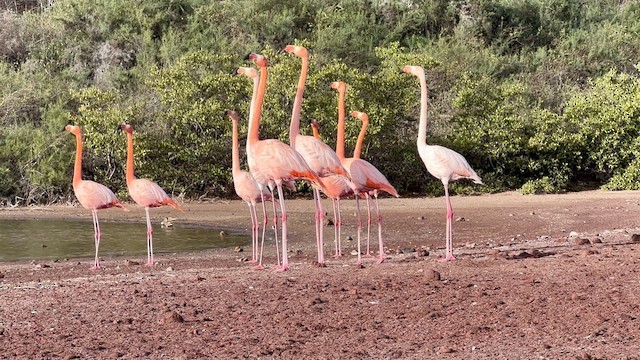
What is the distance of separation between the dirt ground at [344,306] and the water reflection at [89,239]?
149cm

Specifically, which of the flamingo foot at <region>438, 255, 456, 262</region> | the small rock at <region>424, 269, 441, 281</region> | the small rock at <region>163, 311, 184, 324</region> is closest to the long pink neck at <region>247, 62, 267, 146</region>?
the flamingo foot at <region>438, 255, 456, 262</region>

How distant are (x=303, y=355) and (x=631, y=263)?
4413mm

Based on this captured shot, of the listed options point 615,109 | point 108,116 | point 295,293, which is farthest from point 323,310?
point 615,109

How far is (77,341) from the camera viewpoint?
6.68 meters

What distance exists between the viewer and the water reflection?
14062mm

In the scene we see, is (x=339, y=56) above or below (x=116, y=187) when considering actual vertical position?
above

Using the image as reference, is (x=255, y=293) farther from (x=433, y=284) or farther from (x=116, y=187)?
(x=116, y=187)

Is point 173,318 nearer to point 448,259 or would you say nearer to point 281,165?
point 281,165

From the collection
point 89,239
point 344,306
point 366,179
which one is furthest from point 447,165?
point 89,239

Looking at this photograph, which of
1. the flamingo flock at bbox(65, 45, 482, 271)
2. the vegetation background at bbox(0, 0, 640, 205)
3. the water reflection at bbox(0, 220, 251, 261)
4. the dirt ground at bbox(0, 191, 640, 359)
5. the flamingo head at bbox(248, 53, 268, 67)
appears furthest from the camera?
the vegetation background at bbox(0, 0, 640, 205)

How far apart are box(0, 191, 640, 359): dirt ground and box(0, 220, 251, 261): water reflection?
149 centimetres

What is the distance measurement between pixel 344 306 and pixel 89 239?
29.3 ft

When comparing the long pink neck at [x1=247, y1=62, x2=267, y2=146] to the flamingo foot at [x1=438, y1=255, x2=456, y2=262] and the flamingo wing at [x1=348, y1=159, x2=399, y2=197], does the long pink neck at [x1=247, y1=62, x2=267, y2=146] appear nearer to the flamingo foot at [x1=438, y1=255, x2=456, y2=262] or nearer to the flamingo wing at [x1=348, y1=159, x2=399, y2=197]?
the flamingo wing at [x1=348, y1=159, x2=399, y2=197]

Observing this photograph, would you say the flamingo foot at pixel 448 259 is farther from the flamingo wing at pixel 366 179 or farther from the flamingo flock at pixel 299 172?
the flamingo wing at pixel 366 179
